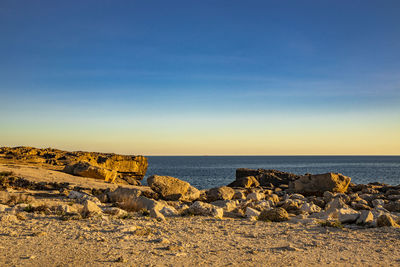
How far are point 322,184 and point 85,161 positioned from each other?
21898 mm

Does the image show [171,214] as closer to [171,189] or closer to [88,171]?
[171,189]

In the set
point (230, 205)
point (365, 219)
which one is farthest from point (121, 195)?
point (365, 219)

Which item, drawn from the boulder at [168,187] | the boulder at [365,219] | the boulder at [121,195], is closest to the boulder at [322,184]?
the boulder at [168,187]

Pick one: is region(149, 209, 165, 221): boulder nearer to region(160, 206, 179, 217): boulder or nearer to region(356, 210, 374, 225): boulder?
region(160, 206, 179, 217): boulder

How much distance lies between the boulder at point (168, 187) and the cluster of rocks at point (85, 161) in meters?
12.4

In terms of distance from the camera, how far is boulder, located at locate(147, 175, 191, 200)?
18.3m

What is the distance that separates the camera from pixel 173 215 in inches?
489

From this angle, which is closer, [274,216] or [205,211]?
[274,216]

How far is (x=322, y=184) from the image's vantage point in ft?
88.8

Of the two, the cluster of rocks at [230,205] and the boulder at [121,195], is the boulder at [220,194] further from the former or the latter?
the boulder at [121,195]

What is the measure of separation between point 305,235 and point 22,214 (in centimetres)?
838

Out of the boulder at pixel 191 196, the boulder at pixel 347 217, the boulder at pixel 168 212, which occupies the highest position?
the boulder at pixel 347 217

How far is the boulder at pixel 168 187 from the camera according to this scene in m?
18.3

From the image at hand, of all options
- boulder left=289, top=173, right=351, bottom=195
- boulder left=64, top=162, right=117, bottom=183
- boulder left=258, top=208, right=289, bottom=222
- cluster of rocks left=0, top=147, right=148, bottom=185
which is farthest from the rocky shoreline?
cluster of rocks left=0, top=147, right=148, bottom=185
